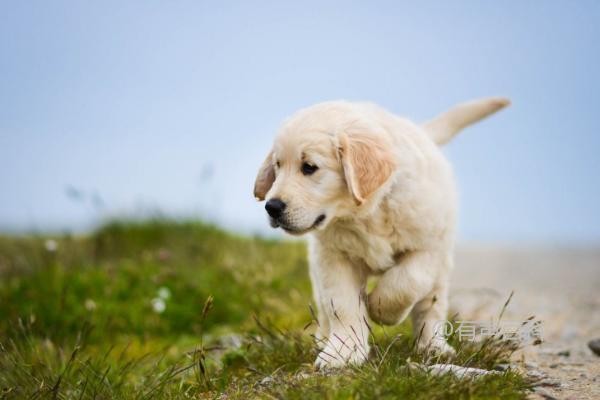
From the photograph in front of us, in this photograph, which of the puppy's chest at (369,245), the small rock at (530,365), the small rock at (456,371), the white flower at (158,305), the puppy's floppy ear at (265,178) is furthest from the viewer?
the white flower at (158,305)

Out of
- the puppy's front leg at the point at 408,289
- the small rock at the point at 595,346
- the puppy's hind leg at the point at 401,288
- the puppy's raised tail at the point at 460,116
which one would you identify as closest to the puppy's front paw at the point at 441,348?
the puppy's front leg at the point at 408,289

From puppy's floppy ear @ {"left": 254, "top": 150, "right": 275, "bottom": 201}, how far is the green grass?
Result: 2.97 ft

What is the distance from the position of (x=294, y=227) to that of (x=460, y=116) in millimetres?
2133

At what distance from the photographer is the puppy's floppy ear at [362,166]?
3.52 m

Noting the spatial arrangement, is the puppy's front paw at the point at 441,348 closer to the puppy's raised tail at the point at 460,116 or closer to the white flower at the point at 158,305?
the puppy's raised tail at the point at 460,116

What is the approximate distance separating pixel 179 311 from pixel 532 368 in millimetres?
4245

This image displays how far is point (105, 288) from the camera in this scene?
24.4ft

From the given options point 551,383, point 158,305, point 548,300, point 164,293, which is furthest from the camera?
point 548,300

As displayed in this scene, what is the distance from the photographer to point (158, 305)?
6.48 metres

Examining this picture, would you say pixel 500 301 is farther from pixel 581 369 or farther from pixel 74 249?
pixel 74 249

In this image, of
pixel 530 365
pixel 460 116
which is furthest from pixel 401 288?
pixel 460 116

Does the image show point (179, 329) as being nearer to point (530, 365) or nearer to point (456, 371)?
point (530, 365)

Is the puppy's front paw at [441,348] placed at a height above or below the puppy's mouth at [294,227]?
below

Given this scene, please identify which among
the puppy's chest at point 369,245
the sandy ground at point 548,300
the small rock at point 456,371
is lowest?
the sandy ground at point 548,300
